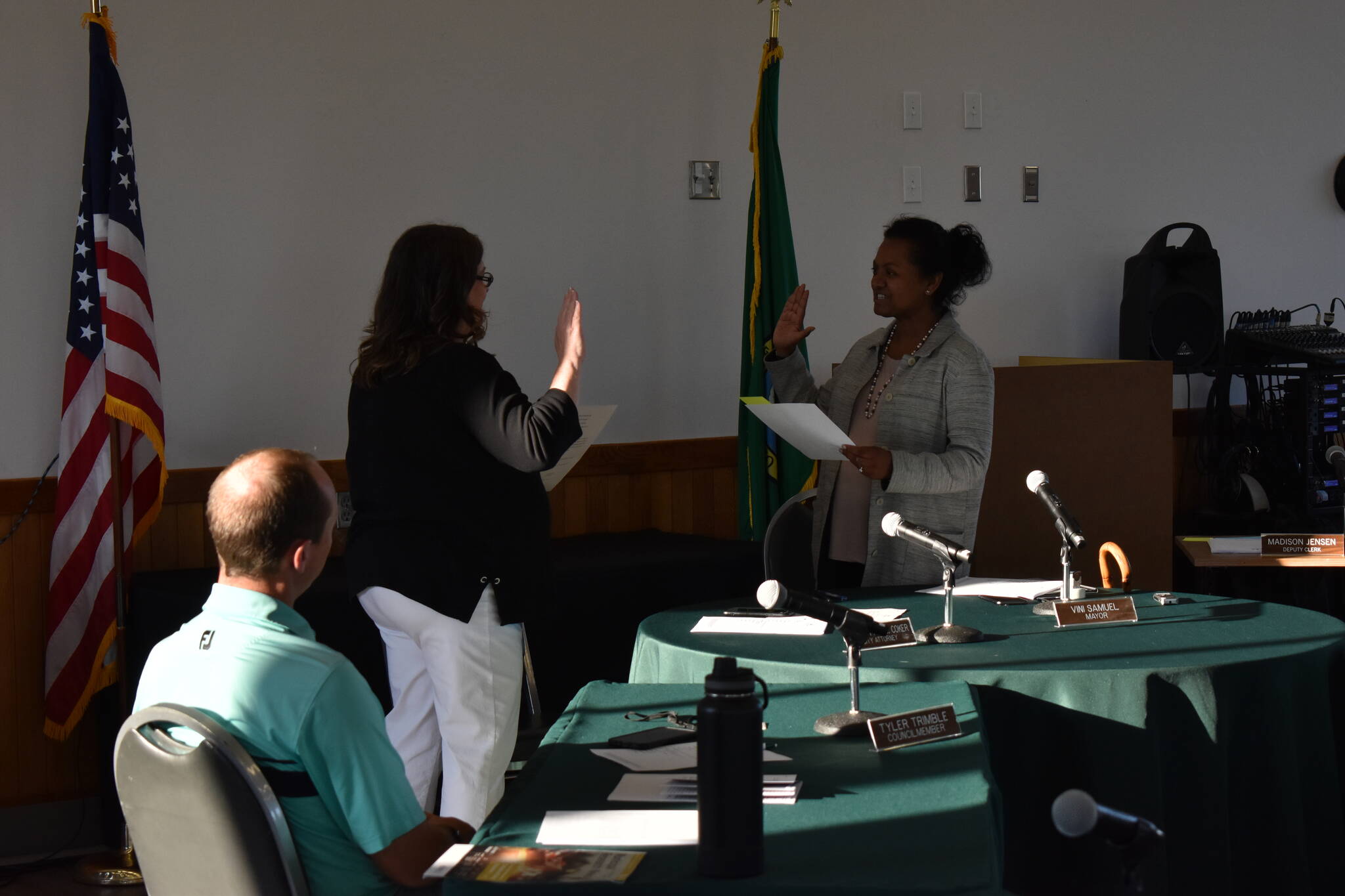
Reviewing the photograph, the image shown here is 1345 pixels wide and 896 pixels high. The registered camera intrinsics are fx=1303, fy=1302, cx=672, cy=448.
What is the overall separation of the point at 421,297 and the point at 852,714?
3.69ft

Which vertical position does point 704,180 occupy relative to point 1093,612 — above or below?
above

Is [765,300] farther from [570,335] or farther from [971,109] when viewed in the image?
[570,335]

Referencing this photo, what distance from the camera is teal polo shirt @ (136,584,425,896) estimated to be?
4.67ft

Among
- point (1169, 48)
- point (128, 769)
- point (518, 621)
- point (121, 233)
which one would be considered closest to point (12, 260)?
point (121, 233)

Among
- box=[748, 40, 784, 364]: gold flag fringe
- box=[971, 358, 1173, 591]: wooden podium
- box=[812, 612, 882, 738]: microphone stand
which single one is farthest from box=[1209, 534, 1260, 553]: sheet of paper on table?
box=[812, 612, 882, 738]: microphone stand

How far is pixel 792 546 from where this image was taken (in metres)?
3.04

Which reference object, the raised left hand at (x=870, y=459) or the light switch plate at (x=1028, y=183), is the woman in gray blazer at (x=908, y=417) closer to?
the raised left hand at (x=870, y=459)

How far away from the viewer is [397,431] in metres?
A: 2.38

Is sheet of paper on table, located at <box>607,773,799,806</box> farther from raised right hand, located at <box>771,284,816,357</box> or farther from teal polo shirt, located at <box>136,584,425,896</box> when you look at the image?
raised right hand, located at <box>771,284,816,357</box>

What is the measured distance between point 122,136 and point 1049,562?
3092mm

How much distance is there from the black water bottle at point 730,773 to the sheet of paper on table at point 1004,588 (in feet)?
5.08

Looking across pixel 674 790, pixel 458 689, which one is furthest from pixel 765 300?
pixel 674 790

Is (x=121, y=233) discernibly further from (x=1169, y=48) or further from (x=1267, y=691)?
(x=1169, y=48)

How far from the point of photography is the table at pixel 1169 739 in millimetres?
2148
